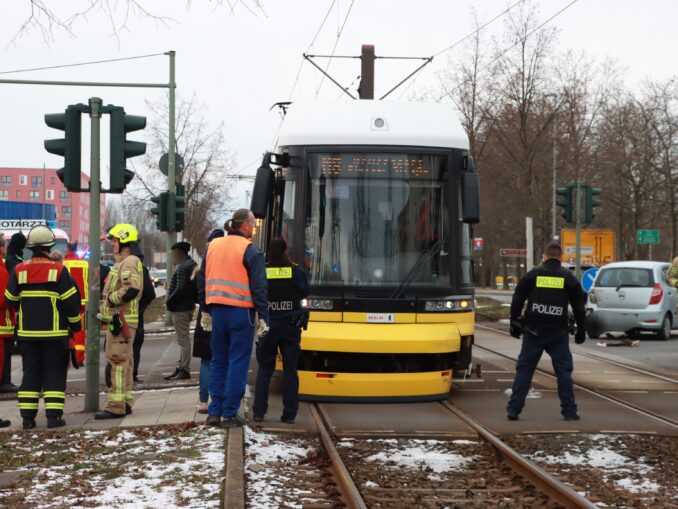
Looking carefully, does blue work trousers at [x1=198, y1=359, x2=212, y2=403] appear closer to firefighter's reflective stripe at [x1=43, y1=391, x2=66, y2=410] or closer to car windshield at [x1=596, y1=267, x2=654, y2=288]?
firefighter's reflective stripe at [x1=43, y1=391, x2=66, y2=410]

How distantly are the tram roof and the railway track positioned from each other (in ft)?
13.8

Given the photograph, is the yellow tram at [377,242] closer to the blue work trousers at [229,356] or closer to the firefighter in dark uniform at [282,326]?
the firefighter in dark uniform at [282,326]

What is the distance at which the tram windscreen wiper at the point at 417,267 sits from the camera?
11805mm

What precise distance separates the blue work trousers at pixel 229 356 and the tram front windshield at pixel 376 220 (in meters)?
2.43

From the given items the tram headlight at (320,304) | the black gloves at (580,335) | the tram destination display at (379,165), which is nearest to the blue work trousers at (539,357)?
the black gloves at (580,335)

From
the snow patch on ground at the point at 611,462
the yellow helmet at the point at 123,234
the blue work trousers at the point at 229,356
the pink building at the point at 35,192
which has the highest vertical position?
the pink building at the point at 35,192

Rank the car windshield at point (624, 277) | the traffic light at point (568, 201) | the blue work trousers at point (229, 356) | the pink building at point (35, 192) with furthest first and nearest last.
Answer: the pink building at point (35, 192) → the car windshield at point (624, 277) → the traffic light at point (568, 201) → the blue work trousers at point (229, 356)

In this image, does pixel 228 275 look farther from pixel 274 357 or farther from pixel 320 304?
pixel 320 304

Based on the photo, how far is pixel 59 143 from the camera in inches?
422

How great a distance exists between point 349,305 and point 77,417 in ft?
9.94

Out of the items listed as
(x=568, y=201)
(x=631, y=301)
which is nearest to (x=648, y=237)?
(x=631, y=301)

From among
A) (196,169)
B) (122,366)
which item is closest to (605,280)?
(122,366)

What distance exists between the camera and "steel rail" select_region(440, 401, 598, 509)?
6766 mm

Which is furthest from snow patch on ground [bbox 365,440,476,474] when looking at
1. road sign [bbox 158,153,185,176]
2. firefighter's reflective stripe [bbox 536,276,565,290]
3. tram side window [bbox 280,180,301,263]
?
road sign [bbox 158,153,185,176]
